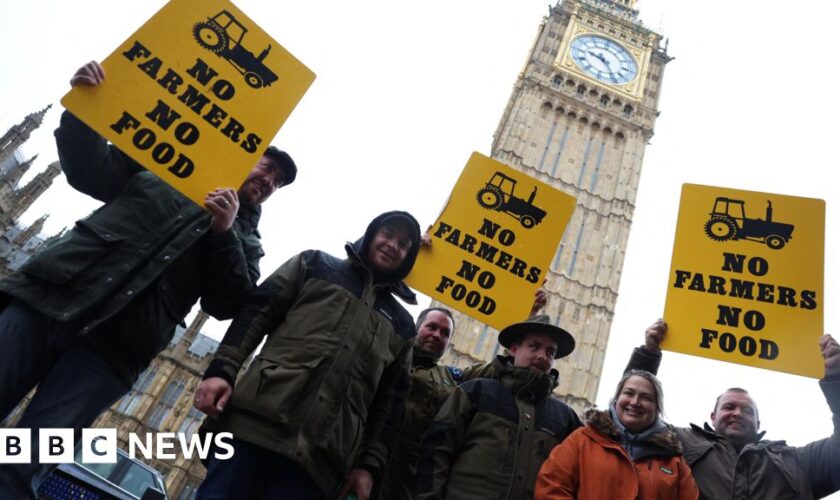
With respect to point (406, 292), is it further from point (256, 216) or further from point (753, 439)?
point (753, 439)

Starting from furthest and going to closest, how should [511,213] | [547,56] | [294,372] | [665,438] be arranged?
[547,56], [511,213], [665,438], [294,372]

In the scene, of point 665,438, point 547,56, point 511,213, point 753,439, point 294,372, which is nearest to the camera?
point 294,372

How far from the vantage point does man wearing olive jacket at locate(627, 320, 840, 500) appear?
2764mm

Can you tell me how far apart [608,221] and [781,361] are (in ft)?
85.8

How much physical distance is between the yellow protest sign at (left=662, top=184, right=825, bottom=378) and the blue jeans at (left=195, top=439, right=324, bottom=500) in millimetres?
2541

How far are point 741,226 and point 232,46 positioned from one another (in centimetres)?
361

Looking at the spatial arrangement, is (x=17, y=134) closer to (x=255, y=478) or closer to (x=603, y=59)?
(x=603, y=59)

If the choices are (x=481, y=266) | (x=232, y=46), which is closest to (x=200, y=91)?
(x=232, y=46)

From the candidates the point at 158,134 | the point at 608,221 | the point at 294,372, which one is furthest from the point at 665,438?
the point at 608,221

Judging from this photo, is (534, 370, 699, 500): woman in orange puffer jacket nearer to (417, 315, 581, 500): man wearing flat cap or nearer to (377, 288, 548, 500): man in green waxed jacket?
(417, 315, 581, 500): man wearing flat cap

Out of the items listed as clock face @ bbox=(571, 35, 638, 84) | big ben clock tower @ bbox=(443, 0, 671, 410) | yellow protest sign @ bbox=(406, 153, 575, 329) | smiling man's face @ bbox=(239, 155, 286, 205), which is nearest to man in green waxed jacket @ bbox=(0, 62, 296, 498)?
smiling man's face @ bbox=(239, 155, 286, 205)

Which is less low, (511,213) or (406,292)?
(511,213)

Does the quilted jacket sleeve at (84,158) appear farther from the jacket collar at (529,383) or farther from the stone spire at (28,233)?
the stone spire at (28,233)

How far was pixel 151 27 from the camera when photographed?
2.94 meters
